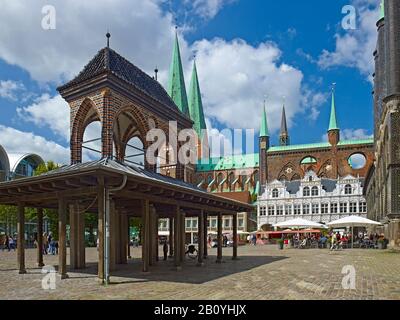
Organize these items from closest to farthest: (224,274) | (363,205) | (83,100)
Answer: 1. (224,274)
2. (83,100)
3. (363,205)

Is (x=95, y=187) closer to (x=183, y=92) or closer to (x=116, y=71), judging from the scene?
(x=116, y=71)

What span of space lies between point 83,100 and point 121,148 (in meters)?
3.55

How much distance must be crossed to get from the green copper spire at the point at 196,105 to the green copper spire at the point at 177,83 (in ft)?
25.8

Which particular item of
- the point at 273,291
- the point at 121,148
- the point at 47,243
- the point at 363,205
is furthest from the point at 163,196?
the point at 363,205

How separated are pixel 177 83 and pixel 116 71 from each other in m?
84.2

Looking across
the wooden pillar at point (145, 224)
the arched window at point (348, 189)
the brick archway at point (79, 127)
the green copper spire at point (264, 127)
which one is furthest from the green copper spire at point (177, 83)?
the wooden pillar at point (145, 224)

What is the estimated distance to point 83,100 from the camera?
56.8 feet

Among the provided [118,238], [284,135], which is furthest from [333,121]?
[118,238]

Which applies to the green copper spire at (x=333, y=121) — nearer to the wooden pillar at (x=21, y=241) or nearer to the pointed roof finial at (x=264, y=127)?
the pointed roof finial at (x=264, y=127)

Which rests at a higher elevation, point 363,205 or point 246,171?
point 246,171

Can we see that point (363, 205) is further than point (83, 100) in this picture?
Yes

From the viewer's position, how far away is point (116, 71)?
17.6 m
